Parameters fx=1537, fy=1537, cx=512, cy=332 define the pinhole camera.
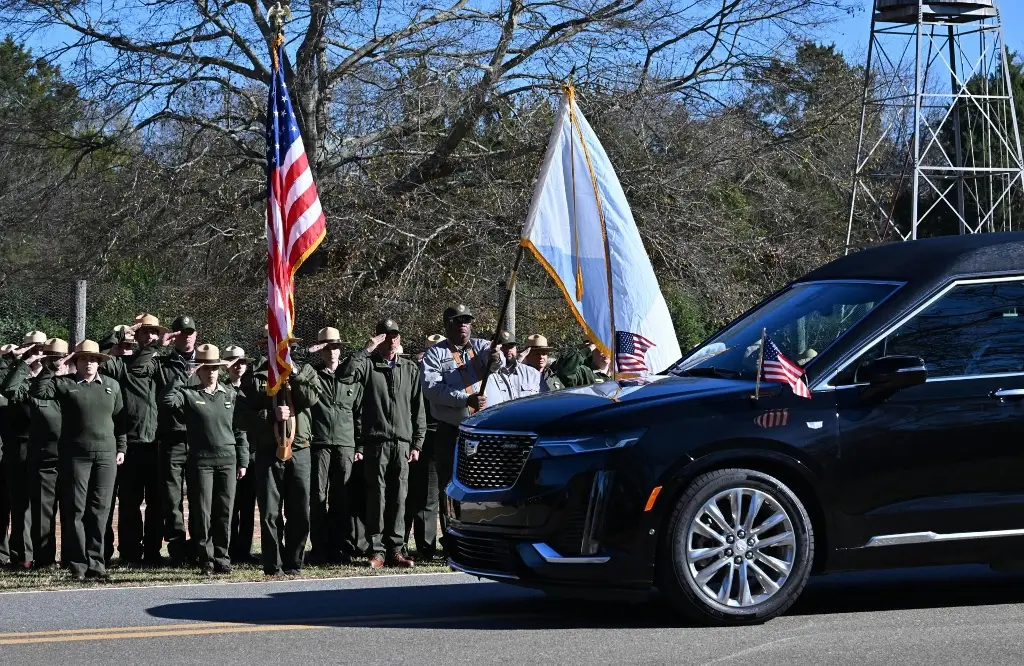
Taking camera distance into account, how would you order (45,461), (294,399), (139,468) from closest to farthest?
(294,399)
(45,461)
(139,468)

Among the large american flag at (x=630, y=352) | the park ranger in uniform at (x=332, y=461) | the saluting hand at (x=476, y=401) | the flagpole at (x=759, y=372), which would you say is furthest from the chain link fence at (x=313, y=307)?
the flagpole at (x=759, y=372)

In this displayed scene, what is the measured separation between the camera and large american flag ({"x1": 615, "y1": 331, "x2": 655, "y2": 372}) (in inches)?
419

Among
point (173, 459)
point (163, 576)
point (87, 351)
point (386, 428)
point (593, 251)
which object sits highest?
point (593, 251)

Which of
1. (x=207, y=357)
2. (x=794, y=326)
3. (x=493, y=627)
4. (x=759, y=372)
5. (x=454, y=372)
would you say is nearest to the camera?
(x=759, y=372)

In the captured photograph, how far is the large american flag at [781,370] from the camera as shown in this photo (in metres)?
7.96

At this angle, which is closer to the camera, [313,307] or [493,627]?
[493,627]

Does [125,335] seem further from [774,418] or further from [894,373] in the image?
[894,373]

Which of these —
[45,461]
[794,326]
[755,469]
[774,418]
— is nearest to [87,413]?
[45,461]

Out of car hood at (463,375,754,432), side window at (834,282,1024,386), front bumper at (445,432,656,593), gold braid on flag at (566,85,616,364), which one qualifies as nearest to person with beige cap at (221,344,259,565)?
gold braid on flag at (566,85,616,364)

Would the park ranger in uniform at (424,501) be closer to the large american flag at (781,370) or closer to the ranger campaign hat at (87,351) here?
the ranger campaign hat at (87,351)

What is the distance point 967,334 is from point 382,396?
235 inches

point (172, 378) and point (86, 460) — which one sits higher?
point (172, 378)

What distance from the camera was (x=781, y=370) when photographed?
798cm

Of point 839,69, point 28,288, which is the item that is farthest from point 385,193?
point 839,69
